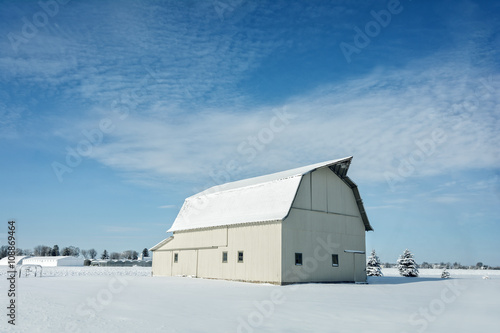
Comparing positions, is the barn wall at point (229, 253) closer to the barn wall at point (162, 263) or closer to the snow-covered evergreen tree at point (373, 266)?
the barn wall at point (162, 263)

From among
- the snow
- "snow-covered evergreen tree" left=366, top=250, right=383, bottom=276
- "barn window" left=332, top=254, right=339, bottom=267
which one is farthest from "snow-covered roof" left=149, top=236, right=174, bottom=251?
"snow-covered evergreen tree" left=366, top=250, right=383, bottom=276

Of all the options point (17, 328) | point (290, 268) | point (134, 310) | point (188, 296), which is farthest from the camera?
point (290, 268)

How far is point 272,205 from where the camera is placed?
29.2m

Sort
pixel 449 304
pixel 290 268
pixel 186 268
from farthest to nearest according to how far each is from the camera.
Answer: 1. pixel 186 268
2. pixel 290 268
3. pixel 449 304

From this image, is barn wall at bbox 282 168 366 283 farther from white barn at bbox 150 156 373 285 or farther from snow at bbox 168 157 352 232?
snow at bbox 168 157 352 232

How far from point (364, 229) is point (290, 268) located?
9.32m

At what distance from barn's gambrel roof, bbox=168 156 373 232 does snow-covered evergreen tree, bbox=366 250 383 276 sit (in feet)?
77.1

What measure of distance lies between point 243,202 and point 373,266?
30.1m

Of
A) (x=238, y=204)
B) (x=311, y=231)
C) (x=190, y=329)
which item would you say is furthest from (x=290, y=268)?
(x=190, y=329)

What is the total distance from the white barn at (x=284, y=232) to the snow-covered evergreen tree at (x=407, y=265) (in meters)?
22.6

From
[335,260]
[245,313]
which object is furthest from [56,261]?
[245,313]

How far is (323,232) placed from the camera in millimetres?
29891

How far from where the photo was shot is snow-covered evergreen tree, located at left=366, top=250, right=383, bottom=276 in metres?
54.9

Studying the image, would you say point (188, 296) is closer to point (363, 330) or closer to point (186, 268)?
point (363, 330)
